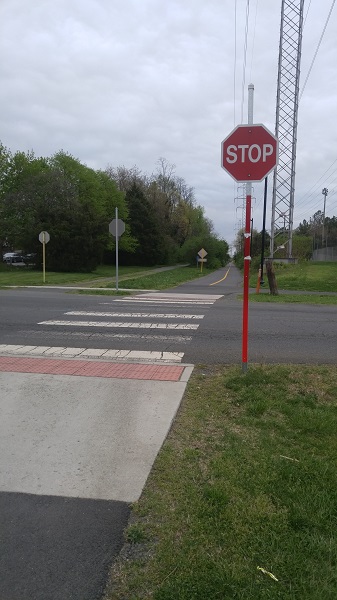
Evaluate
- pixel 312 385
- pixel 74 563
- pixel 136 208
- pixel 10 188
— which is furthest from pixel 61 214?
pixel 74 563

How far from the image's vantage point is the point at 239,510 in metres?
3.01

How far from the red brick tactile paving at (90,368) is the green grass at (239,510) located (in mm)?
1251

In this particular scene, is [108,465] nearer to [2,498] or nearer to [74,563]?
[2,498]

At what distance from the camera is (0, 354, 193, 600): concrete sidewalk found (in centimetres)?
256

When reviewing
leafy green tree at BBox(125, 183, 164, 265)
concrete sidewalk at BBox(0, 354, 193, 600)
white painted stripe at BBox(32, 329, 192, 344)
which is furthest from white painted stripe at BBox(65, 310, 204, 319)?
leafy green tree at BBox(125, 183, 164, 265)

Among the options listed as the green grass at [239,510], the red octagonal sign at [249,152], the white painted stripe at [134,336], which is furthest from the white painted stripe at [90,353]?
the red octagonal sign at [249,152]

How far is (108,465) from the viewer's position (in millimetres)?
3684

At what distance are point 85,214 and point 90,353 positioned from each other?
36213mm

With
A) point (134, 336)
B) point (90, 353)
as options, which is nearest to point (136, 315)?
point (134, 336)

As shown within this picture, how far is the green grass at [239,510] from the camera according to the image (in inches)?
94.0

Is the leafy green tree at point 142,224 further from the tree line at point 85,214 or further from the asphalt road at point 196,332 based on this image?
the asphalt road at point 196,332

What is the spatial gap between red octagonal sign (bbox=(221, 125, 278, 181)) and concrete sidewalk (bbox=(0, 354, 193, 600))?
2646mm

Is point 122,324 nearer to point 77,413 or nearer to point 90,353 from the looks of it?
point 90,353

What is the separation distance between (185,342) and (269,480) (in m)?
5.18
